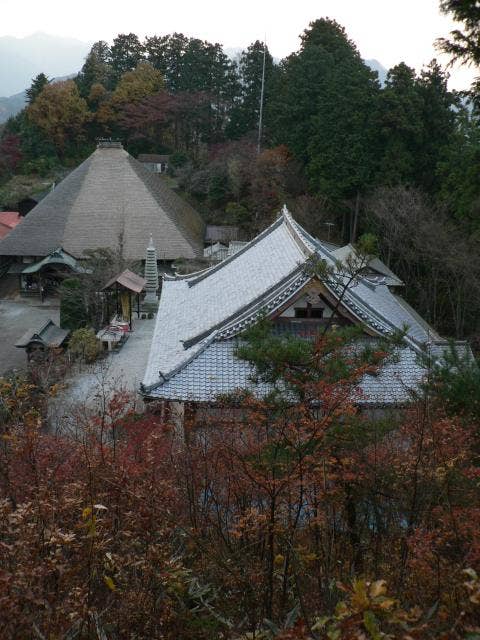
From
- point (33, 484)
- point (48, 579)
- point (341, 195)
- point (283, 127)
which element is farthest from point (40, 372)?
point (283, 127)

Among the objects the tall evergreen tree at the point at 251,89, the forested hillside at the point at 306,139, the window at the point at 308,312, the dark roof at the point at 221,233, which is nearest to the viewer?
the window at the point at 308,312

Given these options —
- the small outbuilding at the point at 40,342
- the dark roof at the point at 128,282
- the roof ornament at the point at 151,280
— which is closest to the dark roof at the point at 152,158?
the roof ornament at the point at 151,280

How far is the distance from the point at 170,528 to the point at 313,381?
6.28 feet

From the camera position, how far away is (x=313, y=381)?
18.1ft

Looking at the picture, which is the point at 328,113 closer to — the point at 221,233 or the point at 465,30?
the point at 221,233

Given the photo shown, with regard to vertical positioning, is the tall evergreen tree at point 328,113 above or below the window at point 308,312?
above

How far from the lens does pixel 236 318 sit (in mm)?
10156

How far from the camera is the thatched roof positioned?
90.3 ft

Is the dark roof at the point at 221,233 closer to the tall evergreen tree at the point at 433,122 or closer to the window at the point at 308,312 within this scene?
the tall evergreen tree at the point at 433,122

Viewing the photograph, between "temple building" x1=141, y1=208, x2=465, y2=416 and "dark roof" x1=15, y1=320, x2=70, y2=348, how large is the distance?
173 inches

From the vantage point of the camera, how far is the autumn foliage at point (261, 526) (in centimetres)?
320

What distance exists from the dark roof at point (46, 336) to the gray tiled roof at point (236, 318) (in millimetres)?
3715

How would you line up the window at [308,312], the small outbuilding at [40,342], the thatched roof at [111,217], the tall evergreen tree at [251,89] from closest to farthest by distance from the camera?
the window at [308,312] < the small outbuilding at [40,342] < the thatched roof at [111,217] < the tall evergreen tree at [251,89]

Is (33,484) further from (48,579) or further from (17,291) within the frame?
(17,291)
